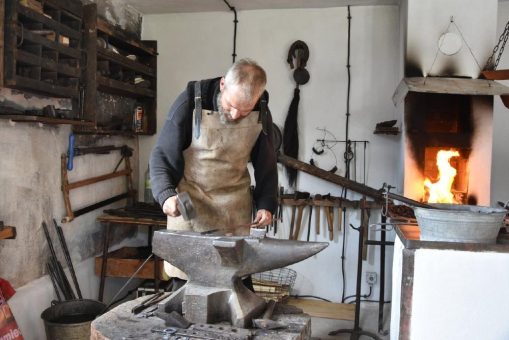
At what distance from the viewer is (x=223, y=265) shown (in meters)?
1.53

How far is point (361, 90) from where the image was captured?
12.9 ft

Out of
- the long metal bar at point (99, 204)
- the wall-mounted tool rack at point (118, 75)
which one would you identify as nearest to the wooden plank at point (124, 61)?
the wall-mounted tool rack at point (118, 75)

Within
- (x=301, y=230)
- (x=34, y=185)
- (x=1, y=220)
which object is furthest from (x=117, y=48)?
(x=301, y=230)

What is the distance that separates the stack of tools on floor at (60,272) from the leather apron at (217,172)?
127 cm

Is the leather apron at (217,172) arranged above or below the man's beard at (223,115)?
below

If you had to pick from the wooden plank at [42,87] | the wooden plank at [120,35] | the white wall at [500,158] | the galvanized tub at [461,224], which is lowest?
the galvanized tub at [461,224]

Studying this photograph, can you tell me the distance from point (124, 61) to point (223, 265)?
2462mm

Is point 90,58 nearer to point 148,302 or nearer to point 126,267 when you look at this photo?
point 126,267

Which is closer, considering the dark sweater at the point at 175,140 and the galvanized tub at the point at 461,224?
the dark sweater at the point at 175,140

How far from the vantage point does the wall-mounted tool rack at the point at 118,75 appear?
3.15 meters

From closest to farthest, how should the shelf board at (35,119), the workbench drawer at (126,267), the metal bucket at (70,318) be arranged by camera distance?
the shelf board at (35,119) < the metal bucket at (70,318) < the workbench drawer at (126,267)

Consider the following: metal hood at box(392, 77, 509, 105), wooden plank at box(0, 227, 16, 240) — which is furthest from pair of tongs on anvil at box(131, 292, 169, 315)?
metal hood at box(392, 77, 509, 105)

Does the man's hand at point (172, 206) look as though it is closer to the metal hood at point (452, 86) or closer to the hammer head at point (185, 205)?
the hammer head at point (185, 205)

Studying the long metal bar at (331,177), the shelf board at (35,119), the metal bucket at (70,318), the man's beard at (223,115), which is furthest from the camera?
the long metal bar at (331,177)
